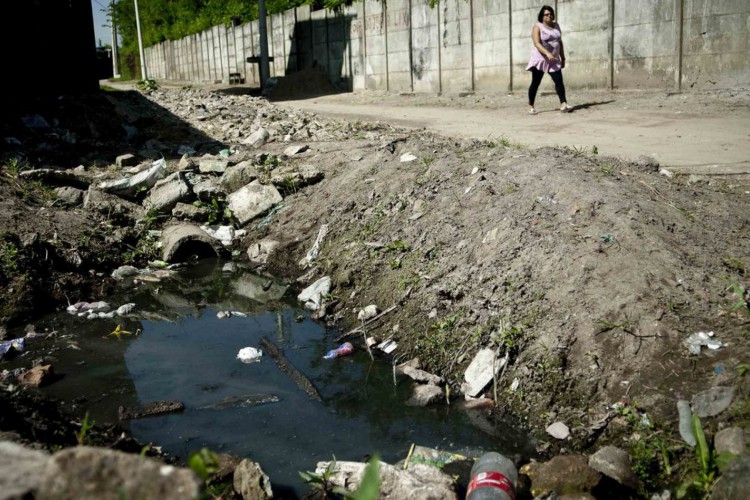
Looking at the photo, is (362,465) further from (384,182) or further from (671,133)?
→ (671,133)

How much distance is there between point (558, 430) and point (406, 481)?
0.80m

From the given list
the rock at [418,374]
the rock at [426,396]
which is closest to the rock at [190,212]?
the rock at [418,374]

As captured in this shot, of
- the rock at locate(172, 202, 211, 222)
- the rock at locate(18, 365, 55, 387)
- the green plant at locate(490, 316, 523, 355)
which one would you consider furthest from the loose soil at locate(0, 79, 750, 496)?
the rock at locate(18, 365, 55, 387)

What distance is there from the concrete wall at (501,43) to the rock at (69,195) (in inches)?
337

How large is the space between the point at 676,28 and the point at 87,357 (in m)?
9.52

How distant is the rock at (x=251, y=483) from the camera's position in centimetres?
245

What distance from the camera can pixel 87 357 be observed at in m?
4.03

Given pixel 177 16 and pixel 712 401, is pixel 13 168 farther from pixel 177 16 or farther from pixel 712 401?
pixel 177 16

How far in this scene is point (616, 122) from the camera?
827 cm

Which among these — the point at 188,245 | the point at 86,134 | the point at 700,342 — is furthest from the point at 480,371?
the point at 86,134

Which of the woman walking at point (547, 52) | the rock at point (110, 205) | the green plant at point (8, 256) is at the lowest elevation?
the green plant at point (8, 256)

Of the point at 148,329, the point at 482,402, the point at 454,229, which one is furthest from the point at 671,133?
the point at 148,329

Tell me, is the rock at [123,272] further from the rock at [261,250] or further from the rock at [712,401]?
the rock at [712,401]

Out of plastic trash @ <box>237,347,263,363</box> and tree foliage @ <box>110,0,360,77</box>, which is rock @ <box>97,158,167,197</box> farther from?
tree foliage @ <box>110,0,360,77</box>
